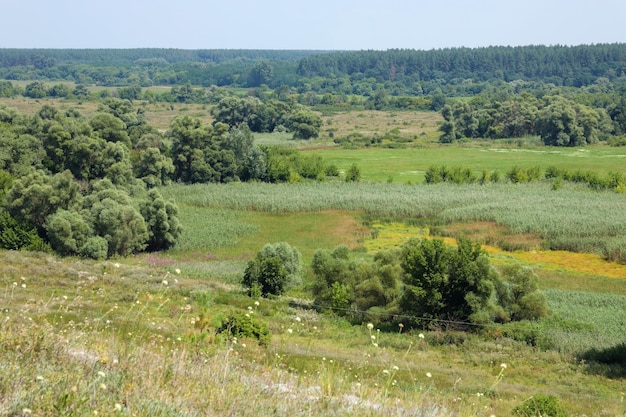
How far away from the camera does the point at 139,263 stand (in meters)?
41.8

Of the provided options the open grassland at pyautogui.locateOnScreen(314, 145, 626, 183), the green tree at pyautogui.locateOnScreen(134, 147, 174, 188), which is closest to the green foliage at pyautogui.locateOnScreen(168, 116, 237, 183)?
the green tree at pyautogui.locateOnScreen(134, 147, 174, 188)

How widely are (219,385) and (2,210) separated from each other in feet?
134

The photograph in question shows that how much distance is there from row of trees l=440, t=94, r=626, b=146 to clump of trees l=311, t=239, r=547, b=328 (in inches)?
3232

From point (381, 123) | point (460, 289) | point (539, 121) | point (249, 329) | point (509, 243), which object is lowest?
point (509, 243)

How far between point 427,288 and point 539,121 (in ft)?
302

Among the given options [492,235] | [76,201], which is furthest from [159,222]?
[492,235]

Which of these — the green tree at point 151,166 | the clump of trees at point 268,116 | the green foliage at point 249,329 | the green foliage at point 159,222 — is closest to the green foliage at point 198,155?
the green tree at point 151,166

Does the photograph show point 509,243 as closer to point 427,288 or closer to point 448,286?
point 448,286

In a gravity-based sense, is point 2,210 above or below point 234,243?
above

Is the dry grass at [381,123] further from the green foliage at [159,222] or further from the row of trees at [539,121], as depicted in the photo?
the green foliage at [159,222]

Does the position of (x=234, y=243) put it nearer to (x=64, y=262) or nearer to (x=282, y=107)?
(x=64, y=262)

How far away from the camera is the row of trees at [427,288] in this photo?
29.2 metres

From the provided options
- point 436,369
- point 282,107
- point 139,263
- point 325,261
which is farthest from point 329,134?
point 436,369

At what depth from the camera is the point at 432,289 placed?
1150 inches
